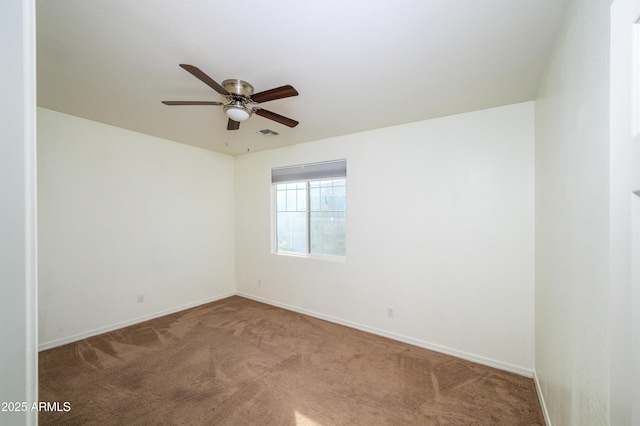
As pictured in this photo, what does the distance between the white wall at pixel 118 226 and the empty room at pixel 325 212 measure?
0.02m

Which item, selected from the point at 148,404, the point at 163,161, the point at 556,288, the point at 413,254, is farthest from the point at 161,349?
the point at 556,288

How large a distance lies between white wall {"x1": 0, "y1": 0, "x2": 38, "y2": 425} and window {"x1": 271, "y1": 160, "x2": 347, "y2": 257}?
9.46ft

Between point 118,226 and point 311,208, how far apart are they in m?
2.49

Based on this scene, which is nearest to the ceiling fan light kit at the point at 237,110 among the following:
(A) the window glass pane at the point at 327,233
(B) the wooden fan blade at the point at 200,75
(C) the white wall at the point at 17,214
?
(B) the wooden fan blade at the point at 200,75

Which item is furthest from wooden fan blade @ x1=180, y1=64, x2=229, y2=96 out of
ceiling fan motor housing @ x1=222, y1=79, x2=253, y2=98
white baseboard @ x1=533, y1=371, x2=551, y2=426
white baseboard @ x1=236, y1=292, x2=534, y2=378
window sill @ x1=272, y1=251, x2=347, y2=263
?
white baseboard @ x1=533, y1=371, x2=551, y2=426

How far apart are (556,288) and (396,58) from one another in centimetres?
175

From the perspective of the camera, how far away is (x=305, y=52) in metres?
1.60

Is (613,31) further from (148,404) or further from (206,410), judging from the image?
(148,404)

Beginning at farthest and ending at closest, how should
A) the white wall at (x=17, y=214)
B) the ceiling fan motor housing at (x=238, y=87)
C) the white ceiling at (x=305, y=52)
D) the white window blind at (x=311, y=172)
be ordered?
the white window blind at (x=311, y=172)
the ceiling fan motor housing at (x=238, y=87)
the white ceiling at (x=305, y=52)
the white wall at (x=17, y=214)

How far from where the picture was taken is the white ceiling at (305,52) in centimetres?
128

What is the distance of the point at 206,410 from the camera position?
5.85 ft

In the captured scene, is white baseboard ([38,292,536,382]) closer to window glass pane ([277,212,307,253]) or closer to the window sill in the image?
the window sill

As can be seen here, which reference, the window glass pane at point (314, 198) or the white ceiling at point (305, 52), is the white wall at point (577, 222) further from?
the window glass pane at point (314, 198)

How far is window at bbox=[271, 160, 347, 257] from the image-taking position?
11.1ft
